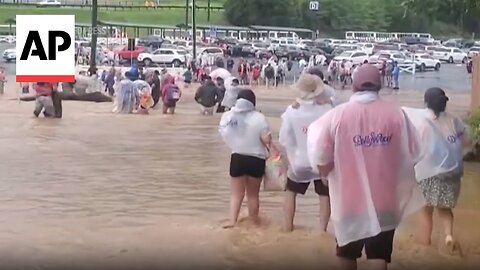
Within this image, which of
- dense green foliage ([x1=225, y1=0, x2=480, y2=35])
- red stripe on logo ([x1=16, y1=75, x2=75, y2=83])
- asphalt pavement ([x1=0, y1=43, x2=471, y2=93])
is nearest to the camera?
red stripe on logo ([x1=16, y1=75, x2=75, y2=83])

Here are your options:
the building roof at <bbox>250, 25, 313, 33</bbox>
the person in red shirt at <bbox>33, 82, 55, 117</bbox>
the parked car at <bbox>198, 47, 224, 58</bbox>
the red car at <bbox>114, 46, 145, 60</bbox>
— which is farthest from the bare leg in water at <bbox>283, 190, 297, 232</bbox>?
the red car at <bbox>114, 46, 145, 60</bbox>

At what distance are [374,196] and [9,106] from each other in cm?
2597

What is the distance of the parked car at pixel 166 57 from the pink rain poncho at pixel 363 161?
40.1 metres

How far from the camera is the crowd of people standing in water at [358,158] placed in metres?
6.62

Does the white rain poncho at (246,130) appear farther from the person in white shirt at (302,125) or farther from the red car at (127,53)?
the red car at (127,53)

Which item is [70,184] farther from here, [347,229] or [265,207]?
[347,229]

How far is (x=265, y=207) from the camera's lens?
12.1m

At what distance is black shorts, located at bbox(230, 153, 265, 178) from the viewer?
9984 mm

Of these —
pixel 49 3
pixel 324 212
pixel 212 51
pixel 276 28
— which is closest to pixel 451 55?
pixel 212 51

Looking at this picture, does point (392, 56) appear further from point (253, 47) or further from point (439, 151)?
point (439, 151)

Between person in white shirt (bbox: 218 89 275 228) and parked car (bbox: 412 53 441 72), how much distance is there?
39.9 meters

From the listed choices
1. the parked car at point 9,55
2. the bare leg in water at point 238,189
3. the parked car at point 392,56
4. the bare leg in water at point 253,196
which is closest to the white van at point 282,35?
the parked car at point 392,56

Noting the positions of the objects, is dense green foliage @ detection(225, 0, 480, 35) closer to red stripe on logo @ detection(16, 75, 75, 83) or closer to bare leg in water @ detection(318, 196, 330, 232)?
red stripe on logo @ detection(16, 75, 75, 83)

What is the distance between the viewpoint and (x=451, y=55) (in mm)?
49344
